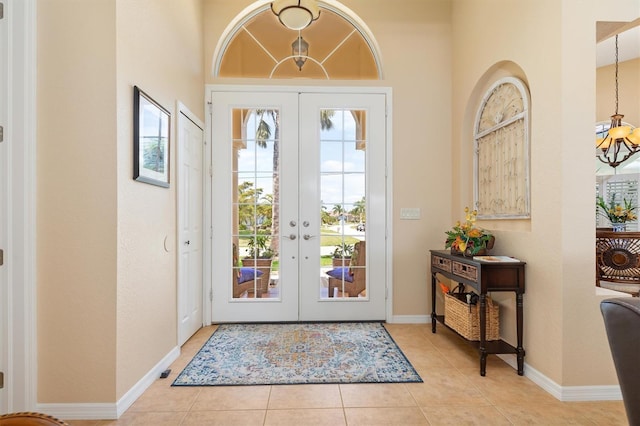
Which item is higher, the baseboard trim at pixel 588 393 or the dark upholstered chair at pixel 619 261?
the dark upholstered chair at pixel 619 261

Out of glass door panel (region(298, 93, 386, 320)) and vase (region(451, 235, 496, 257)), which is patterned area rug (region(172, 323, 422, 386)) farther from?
vase (region(451, 235, 496, 257))

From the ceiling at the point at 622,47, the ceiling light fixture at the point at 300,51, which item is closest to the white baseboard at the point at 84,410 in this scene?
the ceiling light fixture at the point at 300,51

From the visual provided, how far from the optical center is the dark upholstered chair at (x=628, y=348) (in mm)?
882

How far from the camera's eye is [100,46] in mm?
2029

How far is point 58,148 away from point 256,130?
6.59 feet

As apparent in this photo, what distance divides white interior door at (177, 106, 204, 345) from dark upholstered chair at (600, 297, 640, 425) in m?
2.83

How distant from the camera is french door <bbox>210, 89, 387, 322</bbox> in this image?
148 inches

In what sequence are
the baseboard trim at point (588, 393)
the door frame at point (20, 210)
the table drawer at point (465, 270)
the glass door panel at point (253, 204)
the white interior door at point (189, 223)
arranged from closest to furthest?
the door frame at point (20, 210)
the baseboard trim at point (588, 393)
the table drawer at point (465, 270)
the white interior door at point (189, 223)
the glass door panel at point (253, 204)

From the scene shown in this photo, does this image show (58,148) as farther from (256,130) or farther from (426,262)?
(426,262)

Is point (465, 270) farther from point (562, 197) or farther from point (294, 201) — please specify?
point (294, 201)

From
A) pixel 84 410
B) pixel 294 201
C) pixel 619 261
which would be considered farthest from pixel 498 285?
pixel 84 410

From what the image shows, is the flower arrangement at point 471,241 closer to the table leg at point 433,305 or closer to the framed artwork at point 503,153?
the framed artwork at point 503,153

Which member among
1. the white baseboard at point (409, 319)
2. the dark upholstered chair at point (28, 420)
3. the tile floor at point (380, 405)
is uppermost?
the dark upholstered chair at point (28, 420)

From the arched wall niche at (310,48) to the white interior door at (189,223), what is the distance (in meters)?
0.91
